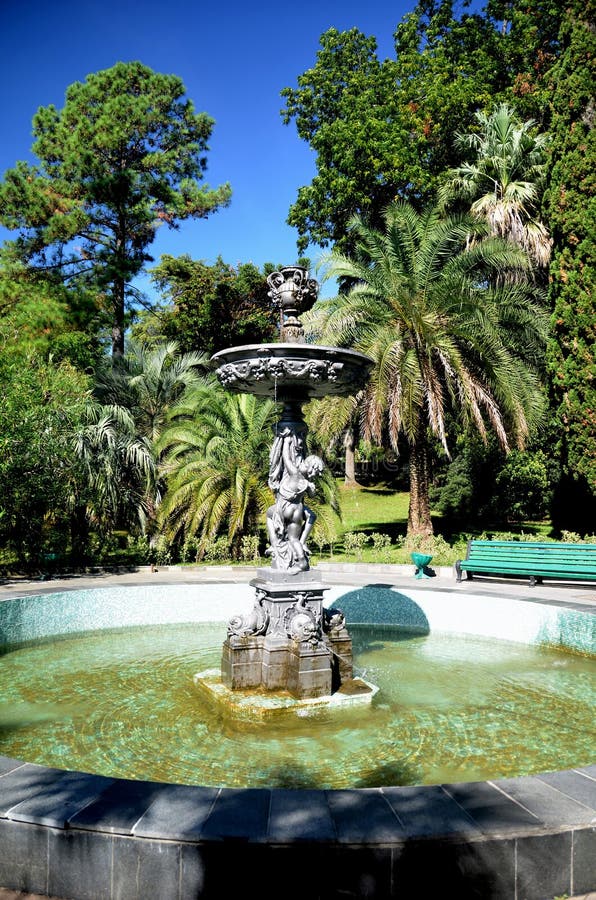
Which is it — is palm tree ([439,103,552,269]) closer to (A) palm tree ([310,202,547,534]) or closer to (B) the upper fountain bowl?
(A) palm tree ([310,202,547,534])

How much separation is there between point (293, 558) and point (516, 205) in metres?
19.5

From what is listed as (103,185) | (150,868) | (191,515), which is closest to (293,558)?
(150,868)

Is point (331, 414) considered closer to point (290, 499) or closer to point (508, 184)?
point (290, 499)

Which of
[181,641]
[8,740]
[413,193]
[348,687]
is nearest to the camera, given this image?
[8,740]

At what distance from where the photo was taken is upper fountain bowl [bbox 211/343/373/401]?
221 inches

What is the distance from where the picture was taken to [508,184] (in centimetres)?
2270

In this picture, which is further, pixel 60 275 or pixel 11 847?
pixel 60 275

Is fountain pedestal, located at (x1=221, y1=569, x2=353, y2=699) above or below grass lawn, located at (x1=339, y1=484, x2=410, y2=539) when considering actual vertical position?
below

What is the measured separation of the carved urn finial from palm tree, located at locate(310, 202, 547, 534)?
8877 millimetres

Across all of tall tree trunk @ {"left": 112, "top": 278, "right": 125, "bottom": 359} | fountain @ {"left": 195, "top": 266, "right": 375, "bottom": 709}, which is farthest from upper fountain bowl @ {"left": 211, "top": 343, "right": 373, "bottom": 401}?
tall tree trunk @ {"left": 112, "top": 278, "right": 125, "bottom": 359}

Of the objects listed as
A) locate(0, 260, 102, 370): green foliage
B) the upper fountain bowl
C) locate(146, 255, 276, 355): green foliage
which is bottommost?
the upper fountain bowl

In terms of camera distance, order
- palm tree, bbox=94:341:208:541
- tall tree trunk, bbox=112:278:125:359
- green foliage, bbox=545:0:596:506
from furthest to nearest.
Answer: tall tree trunk, bbox=112:278:125:359 → palm tree, bbox=94:341:208:541 → green foliage, bbox=545:0:596:506

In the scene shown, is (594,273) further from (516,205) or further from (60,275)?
(60,275)

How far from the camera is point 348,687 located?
6.22 metres
